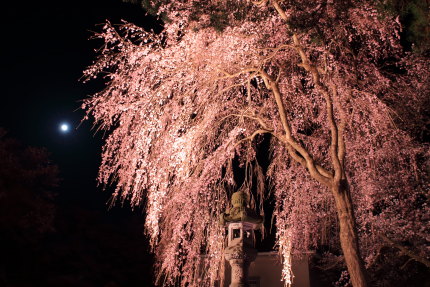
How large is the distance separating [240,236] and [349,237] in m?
1.88

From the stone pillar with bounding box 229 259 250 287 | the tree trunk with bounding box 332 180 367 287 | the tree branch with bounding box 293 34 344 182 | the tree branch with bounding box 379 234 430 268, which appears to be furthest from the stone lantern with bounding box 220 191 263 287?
the tree branch with bounding box 379 234 430 268

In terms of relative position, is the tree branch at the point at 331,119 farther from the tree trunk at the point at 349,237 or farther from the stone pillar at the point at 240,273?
Answer: the stone pillar at the point at 240,273

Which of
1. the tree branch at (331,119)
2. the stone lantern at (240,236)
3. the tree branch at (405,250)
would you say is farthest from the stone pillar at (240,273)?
the tree branch at (405,250)

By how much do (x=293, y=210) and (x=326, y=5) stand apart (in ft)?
14.8

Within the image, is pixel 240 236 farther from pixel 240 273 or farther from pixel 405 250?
pixel 405 250

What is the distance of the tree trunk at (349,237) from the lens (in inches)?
193

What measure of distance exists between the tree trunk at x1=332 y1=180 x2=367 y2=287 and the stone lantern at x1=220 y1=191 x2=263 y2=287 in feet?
5.21

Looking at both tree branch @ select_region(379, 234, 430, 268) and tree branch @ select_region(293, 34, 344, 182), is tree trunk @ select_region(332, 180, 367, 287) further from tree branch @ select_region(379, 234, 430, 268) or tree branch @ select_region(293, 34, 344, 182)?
tree branch @ select_region(379, 234, 430, 268)

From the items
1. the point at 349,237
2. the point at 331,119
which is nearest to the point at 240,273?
the point at 349,237

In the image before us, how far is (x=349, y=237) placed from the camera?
5.09 m

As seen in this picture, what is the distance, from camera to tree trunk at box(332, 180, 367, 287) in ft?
16.1

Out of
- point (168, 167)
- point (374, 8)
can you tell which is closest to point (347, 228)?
point (168, 167)

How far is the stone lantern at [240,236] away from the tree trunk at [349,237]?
1.59 metres

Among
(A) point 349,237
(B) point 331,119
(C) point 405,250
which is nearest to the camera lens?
(A) point 349,237
